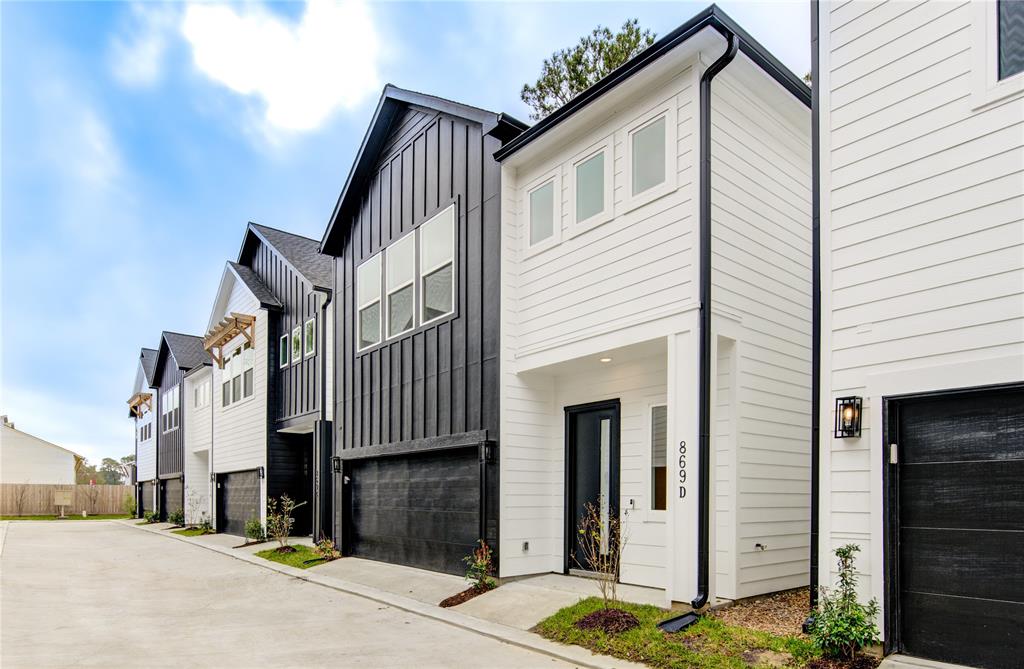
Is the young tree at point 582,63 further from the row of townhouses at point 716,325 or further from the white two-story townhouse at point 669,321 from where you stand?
the white two-story townhouse at point 669,321

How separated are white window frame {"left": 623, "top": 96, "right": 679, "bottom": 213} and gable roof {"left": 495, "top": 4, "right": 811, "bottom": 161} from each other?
49cm

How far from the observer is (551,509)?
9766 mm

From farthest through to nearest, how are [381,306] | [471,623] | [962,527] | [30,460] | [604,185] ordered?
[30,460] < [381,306] < [604,185] < [471,623] < [962,527]

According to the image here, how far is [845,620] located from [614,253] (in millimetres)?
4518

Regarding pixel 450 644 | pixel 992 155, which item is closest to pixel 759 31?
pixel 992 155

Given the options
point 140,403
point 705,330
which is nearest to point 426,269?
point 705,330

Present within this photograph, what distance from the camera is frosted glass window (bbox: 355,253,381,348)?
1309cm

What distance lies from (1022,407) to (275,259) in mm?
17775

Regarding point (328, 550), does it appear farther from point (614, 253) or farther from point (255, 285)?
point (255, 285)

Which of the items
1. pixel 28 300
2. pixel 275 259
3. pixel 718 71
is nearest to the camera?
pixel 718 71

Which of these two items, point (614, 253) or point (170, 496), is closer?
point (614, 253)

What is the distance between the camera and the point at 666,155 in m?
7.68

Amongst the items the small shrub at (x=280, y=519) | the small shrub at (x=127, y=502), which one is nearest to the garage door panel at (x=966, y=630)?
the small shrub at (x=280, y=519)

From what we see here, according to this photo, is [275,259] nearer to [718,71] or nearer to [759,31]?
[759,31]
